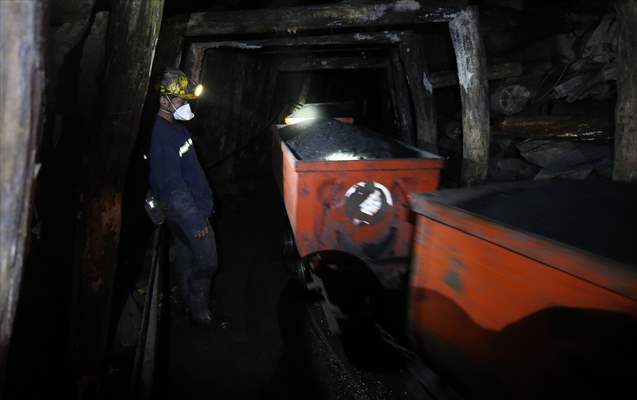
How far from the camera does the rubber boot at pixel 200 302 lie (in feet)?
11.8

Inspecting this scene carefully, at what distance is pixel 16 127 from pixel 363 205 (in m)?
2.83

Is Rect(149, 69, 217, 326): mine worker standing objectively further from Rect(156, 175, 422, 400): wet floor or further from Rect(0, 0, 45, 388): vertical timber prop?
Rect(0, 0, 45, 388): vertical timber prop

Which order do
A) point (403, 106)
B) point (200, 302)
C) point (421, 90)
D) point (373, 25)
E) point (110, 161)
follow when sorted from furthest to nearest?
point (403, 106) < point (421, 90) < point (373, 25) < point (200, 302) < point (110, 161)

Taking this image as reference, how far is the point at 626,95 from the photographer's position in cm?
310

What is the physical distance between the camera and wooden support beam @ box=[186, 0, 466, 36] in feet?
12.7

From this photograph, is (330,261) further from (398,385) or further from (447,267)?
(447,267)

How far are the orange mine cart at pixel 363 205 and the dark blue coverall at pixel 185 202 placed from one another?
36.3 inches

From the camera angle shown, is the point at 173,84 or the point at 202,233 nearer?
the point at 173,84

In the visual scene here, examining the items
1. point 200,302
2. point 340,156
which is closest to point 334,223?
point 340,156

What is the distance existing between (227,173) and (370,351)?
230 inches

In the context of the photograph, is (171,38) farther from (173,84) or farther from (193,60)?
(173,84)

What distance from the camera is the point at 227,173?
7.77 metres

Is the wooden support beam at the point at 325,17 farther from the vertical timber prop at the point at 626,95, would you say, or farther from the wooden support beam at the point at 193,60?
the vertical timber prop at the point at 626,95

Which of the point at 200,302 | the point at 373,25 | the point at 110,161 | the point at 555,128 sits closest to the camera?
the point at 110,161
